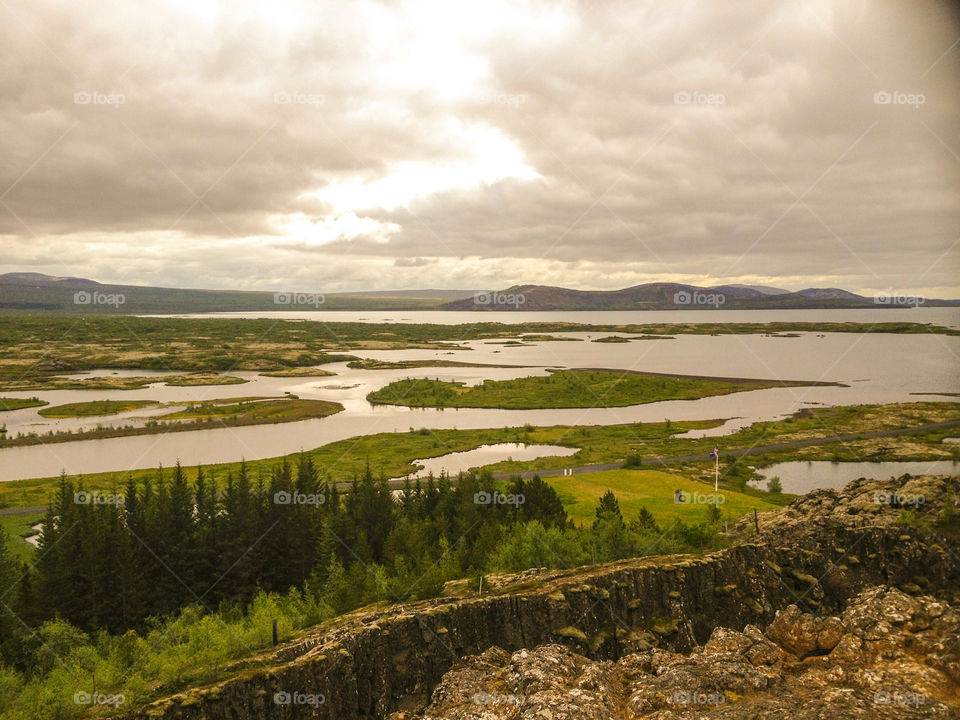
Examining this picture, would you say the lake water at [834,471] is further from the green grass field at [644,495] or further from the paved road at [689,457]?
the green grass field at [644,495]

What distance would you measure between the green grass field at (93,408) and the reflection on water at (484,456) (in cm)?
6285

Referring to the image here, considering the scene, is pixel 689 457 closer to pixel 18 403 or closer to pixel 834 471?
pixel 834 471

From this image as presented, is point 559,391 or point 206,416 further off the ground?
point 559,391

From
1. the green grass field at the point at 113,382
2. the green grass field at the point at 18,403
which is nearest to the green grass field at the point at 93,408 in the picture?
the green grass field at the point at 18,403

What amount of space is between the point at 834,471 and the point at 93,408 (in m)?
115

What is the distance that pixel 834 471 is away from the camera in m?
68.8

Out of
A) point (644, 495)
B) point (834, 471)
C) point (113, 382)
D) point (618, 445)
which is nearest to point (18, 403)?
point (113, 382)

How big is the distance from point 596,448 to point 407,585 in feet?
190

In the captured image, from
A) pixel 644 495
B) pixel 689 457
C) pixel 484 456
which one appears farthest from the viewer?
pixel 484 456

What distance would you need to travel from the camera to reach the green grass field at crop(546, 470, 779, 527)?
156 feet

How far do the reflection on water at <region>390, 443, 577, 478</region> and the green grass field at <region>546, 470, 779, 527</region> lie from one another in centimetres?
1335

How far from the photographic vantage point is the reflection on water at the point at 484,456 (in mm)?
71875

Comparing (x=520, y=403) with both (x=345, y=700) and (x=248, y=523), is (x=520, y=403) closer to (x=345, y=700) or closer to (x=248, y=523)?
(x=248, y=523)

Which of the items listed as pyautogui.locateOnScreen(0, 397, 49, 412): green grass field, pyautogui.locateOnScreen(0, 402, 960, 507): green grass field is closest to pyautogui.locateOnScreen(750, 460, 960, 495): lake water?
pyautogui.locateOnScreen(0, 402, 960, 507): green grass field
